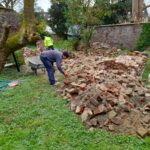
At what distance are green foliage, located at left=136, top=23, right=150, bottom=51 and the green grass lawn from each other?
44.4 ft

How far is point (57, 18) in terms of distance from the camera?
33.3 meters

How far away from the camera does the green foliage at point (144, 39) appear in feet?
71.4

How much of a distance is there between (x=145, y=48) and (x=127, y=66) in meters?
9.92

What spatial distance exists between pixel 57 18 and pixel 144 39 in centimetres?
1332

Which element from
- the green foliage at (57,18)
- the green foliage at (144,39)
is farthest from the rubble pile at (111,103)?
the green foliage at (57,18)

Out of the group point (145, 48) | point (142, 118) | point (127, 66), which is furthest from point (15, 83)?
point (145, 48)

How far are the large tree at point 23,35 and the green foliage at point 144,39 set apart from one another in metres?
15.9

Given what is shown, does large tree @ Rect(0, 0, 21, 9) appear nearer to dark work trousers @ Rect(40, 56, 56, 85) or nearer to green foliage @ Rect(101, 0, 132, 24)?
green foliage @ Rect(101, 0, 132, 24)

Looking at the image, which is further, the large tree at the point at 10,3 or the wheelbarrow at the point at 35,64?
Answer: the large tree at the point at 10,3

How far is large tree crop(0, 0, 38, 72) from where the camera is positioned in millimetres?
6293

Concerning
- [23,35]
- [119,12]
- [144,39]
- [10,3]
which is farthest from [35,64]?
[10,3]

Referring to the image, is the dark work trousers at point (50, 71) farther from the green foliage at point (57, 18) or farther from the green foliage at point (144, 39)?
the green foliage at point (57, 18)

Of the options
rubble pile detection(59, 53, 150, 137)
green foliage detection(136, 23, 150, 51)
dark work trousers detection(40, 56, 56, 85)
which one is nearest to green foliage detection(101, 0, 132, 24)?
green foliage detection(136, 23, 150, 51)

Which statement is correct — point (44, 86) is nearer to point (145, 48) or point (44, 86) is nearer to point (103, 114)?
point (103, 114)
